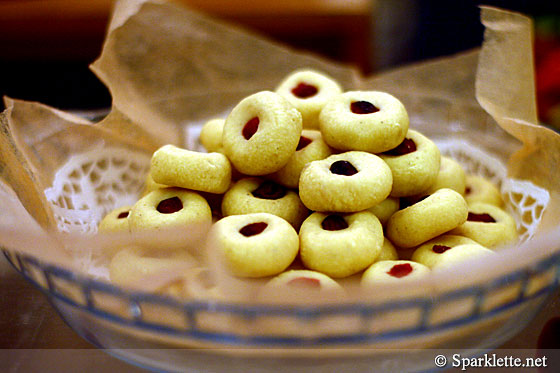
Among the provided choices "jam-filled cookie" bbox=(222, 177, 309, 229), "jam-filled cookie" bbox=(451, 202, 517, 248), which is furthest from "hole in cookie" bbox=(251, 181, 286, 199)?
"jam-filled cookie" bbox=(451, 202, 517, 248)

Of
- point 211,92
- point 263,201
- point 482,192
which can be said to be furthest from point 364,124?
point 211,92

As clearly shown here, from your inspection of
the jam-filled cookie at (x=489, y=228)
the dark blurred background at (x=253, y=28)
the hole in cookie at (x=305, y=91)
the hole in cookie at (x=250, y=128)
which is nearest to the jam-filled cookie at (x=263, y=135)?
the hole in cookie at (x=250, y=128)

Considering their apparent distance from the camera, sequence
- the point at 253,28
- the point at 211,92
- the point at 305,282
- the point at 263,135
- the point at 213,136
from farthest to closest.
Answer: the point at 253,28
the point at 211,92
the point at 213,136
the point at 263,135
the point at 305,282

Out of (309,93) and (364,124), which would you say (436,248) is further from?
(309,93)

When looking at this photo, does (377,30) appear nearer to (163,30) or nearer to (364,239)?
(163,30)

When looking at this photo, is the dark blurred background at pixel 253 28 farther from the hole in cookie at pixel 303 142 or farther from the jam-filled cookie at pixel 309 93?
the hole in cookie at pixel 303 142
